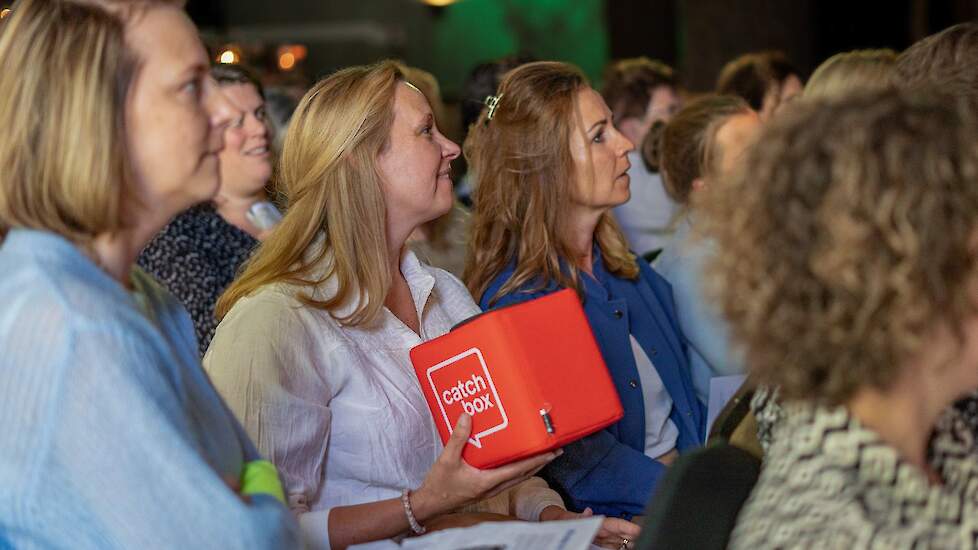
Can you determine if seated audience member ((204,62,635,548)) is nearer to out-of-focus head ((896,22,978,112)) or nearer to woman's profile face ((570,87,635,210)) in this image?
woman's profile face ((570,87,635,210))

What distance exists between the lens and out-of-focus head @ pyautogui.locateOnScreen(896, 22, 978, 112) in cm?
234

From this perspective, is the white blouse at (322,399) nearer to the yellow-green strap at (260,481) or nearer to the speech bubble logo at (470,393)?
the speech bubble logo at (470,393)

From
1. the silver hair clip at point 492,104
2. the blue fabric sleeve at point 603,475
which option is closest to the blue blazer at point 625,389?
the blue fabric sleeve at point 603,475

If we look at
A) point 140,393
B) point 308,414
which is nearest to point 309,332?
point 308,414

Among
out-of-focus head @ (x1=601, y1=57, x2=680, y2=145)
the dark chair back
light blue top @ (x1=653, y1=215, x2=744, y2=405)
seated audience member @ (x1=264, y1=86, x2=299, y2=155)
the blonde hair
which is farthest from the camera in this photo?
out-of-focus head @ (x1=601, y1=57, x2=680, y2=145)

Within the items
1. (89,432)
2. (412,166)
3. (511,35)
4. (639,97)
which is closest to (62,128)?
(89,432)

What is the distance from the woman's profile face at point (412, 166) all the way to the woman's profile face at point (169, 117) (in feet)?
3.16

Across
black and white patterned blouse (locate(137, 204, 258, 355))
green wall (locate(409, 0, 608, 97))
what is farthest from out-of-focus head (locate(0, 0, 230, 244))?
green wall (locate(409, 0, 608, 97))

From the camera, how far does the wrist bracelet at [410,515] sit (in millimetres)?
2143

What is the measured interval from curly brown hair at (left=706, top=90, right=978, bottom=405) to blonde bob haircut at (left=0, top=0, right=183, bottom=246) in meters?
0.70

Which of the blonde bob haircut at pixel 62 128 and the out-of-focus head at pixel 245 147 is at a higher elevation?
the blonde bob haircut at pixel 62 128

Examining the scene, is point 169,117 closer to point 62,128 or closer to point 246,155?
point 62,128

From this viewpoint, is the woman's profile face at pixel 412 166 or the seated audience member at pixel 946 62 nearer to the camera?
the seated audience member at pixel 946 62

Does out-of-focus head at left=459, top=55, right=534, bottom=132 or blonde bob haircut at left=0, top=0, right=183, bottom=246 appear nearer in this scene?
blonde bob haircut at left=0, top=0, right=183, bottom=246
